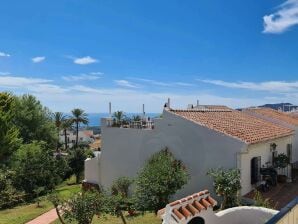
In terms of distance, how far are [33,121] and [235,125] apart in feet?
106

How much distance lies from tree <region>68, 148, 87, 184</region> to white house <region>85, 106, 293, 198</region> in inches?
609

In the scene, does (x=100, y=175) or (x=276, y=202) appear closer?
(x=276, y=202)

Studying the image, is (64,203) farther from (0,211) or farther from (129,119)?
(0,211)

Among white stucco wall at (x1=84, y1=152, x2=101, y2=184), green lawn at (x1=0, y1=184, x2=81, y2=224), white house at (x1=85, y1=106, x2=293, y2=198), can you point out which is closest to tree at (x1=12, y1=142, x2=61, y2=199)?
green lawn at (x1=0, y1=184, x2=81, y2=224)

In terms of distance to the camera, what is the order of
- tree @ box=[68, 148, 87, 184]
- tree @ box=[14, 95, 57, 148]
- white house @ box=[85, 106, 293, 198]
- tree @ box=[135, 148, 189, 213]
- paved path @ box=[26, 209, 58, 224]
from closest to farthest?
1. tree @ box=[135, 148, 189, 213]
2. white house @ box=[85, 106, 293, 198]
3. paved path @ box=[26, 209, 58, 224]
4. tree @ box=[68, 148, 87, 184]
5. tree @ box=[14, 95, 57, 148]

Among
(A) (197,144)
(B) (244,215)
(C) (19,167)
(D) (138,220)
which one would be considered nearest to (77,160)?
(C) (19,167)

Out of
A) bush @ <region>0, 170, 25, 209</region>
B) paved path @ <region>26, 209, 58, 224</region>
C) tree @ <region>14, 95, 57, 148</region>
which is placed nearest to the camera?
paved path @ <region>26, 209, 58, 224</region>

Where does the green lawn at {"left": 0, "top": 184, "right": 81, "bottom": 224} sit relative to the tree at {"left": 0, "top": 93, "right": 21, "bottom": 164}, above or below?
below

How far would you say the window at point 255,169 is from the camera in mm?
20258

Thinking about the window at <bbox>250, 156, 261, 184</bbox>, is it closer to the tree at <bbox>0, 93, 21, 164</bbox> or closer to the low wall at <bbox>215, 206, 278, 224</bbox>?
the low wall at <bbox>215, 206, 278, 224</bbox>

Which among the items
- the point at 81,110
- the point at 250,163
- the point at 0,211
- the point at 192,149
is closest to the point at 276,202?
the point at 250,163

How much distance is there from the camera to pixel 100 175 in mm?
25625

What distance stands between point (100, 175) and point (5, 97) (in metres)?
8.89

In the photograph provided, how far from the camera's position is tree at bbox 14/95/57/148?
46172 millimetres
